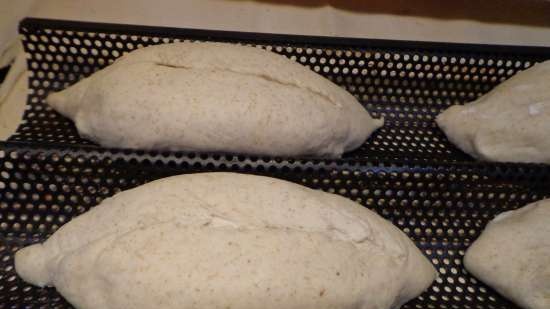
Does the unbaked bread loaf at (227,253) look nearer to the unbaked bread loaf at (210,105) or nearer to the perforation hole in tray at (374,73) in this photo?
the unbaked bread loaf at (210,105)

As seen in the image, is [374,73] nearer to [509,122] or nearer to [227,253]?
[509,122]

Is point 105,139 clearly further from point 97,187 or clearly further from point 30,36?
point 30,36

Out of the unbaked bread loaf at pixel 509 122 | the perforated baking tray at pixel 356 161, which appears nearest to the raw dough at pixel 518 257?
the perforated baking tray at pixel 356 161

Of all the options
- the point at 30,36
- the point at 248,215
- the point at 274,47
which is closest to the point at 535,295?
the point at 248,215

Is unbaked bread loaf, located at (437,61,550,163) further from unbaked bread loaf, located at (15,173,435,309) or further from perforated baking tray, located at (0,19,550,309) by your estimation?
unbaked bread loaf, located at (15,173,435,309)

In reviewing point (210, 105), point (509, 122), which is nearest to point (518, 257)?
point (509, 122)
